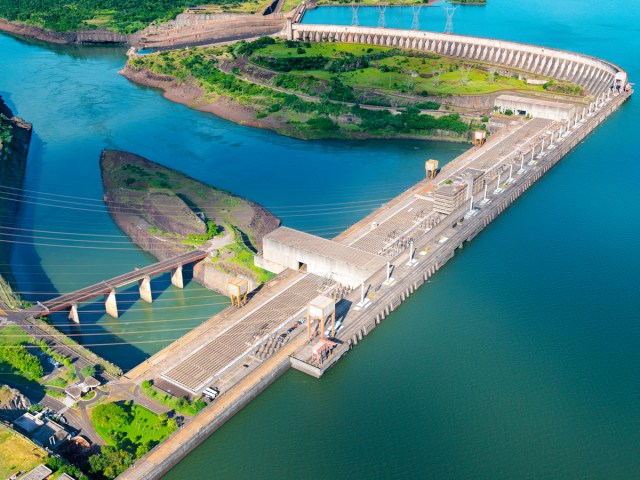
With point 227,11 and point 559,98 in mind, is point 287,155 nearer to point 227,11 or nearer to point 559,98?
point 559,98

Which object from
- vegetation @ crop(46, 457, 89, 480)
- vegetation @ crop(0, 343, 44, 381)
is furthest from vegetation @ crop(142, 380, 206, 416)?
vegetation @ crop(0, 343, 44, 381)

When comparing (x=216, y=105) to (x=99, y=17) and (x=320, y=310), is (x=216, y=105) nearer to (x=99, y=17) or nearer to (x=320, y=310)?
(x=320, y=310)

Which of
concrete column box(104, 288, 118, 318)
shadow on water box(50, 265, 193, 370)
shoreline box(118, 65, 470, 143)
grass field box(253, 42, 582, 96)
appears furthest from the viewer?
grass field box(253, 42, 582, 96)

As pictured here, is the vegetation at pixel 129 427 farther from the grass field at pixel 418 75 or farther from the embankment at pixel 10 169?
the grass field at pixel 418 75

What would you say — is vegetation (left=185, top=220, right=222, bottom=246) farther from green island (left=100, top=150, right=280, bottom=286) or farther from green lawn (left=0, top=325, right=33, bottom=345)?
green lawn (left=0, top=325, right=33, bottom=345)

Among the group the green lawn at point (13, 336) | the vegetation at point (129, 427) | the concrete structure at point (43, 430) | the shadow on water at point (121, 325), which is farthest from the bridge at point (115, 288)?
the vegetation at point (129, 427)

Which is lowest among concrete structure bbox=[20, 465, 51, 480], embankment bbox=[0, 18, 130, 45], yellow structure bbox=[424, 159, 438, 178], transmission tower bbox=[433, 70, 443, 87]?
concrete structure bbox=[20, 465, 51, 480]

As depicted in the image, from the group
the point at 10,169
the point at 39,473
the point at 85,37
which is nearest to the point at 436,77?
the point at 10,169
